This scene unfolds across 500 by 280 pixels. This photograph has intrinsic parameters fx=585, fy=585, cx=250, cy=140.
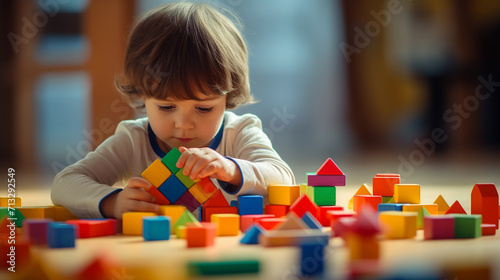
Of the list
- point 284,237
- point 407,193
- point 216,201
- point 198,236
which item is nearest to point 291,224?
point 284,237

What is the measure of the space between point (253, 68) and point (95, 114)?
1174mm

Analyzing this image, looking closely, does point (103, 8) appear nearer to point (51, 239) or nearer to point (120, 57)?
point (120, 57)

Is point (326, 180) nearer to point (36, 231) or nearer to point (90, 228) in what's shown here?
point (90, 228)

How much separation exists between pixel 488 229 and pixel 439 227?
0.42 ft

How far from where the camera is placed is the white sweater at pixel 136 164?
4.13ft

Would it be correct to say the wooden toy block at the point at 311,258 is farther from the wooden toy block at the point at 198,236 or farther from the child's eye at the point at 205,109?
the child's eye at the point at 205,109

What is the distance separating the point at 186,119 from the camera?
4.52ft

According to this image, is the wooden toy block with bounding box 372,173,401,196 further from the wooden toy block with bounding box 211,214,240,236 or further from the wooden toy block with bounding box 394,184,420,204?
the wooden toy block with bounding box 211,214,240,236

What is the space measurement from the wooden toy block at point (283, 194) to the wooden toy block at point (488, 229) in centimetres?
38

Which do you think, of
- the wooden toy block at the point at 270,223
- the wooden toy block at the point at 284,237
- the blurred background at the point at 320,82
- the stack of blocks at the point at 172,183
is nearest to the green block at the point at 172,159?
the stack of blocks at the point at 172,183

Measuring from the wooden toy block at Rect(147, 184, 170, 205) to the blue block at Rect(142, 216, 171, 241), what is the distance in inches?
8.1

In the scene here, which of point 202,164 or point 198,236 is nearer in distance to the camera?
point 198,236

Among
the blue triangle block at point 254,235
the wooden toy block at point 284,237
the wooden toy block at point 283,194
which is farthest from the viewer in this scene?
the wooden toy block at point 283,194

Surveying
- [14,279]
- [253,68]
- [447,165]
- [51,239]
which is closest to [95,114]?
[253,68]
